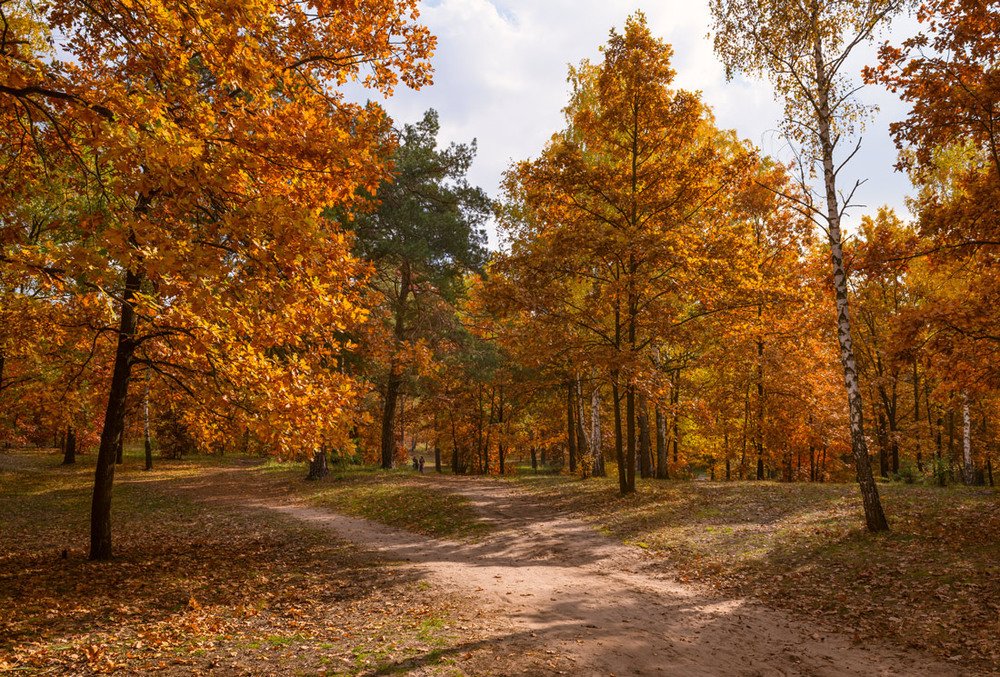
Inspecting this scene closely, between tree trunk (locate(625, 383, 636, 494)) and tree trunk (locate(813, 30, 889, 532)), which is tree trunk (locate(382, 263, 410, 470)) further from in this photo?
tree trunk (locate(813, 30, 889, 532))

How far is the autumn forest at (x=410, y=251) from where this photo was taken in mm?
5840

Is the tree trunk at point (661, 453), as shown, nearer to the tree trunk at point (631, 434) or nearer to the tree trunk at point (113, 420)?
the tree trunk at point (631, 434)

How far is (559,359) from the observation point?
15.5 m

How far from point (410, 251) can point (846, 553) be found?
17.3m

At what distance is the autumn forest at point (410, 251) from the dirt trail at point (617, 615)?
0.57 meters

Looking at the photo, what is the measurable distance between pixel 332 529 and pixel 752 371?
1785 centimetres

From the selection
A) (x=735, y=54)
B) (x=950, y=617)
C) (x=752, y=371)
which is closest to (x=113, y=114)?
(x=950, y=617)

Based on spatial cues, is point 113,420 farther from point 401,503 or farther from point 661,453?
point 661,453

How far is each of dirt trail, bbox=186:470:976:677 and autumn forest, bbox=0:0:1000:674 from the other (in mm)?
565

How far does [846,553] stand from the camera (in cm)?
941

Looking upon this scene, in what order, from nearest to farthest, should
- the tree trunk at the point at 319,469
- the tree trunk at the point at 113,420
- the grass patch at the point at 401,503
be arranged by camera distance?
1. the tree trunk at the point at 113,420
2. the grass patch at the point at 401,503
3. the tree trunk at the point at 319,469

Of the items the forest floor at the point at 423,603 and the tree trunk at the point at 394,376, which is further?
the tree trunk at the point at 394,376

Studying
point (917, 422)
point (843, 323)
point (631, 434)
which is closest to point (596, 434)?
point (631, 434)

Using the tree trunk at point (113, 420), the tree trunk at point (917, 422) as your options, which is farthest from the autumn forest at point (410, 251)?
the tree trunk at point (917, 422)
